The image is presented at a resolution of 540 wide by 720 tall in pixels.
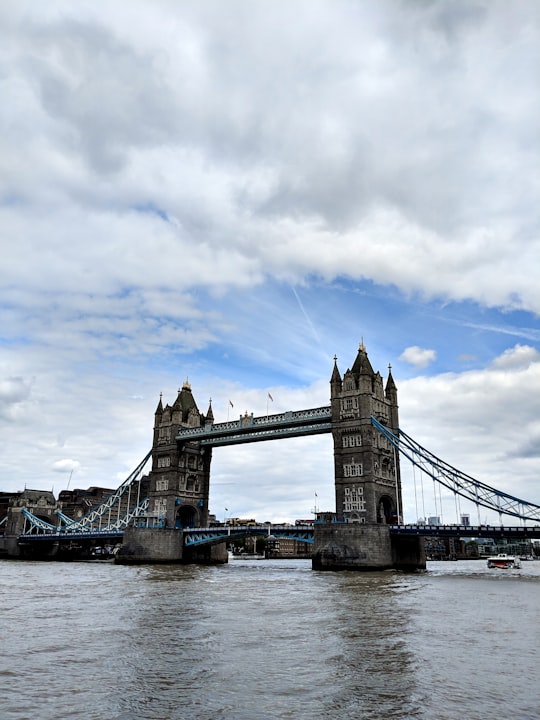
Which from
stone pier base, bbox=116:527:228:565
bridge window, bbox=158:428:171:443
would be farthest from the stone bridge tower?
bridge window, bbox=158:428:171:443

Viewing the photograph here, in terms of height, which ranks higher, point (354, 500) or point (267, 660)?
point (354, 500)

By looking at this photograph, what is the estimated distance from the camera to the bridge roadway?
217 feet

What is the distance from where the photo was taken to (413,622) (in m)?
25.5

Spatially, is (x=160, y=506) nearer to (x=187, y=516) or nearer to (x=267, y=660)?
(x=187, y=516)

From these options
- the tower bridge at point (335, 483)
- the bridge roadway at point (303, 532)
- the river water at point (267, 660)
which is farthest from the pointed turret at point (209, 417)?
the river water at point (267, 660)

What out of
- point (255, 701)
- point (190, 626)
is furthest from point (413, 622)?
point (255, 701)

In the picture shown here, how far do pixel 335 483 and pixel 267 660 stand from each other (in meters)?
62.9

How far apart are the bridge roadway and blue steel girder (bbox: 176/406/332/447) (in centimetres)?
1356

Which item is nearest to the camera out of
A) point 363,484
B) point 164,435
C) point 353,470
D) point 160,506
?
point 363,484

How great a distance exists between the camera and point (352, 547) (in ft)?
222

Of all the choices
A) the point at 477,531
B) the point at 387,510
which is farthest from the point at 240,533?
the point at 477,531

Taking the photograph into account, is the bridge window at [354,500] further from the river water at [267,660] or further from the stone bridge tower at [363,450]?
the river water at [267,660]

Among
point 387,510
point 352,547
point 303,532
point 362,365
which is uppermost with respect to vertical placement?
point 362,365

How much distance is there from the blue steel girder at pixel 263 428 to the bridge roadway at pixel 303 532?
13.6m
